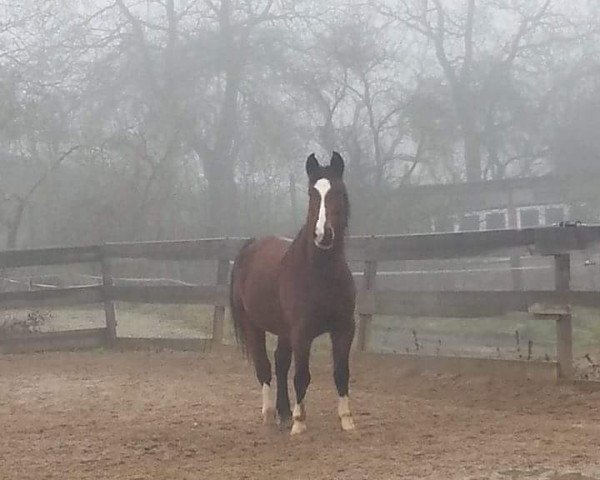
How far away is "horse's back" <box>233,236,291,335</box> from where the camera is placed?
17.9ft

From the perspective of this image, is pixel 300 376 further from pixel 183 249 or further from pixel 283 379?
pixel 183 249

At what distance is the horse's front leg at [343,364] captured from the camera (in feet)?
16.5

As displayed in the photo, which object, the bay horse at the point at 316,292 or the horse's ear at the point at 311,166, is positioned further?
the horse's ear at the point at 311,166

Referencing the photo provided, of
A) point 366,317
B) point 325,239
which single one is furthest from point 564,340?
point 325,239

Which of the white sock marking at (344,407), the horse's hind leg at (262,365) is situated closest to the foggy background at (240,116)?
the horse's hind leg at (262,365)

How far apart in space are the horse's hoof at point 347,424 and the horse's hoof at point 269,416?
61 cm

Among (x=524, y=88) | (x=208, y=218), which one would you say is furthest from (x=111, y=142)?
(x=524, y=88)

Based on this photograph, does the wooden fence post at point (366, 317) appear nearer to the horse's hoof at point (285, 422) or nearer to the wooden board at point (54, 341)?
the horse's hoof at point (285, 422)

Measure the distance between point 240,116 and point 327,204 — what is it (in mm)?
12987

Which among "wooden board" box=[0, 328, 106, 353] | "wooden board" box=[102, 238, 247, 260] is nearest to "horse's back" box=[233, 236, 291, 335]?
"wooden board" box=[102, 238, 247, 260]

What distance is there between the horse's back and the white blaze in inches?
32.1

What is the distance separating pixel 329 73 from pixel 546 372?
443 inches

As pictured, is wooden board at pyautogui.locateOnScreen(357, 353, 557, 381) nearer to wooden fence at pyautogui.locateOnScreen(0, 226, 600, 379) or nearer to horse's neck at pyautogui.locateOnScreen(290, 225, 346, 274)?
wooden fence at pyautogui.locateOnScreen(0, 226, 600, 379)

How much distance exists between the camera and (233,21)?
57.4 feet
